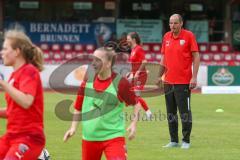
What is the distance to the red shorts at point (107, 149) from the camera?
760 cm

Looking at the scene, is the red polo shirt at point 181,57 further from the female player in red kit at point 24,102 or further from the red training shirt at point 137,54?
the female player in red kit at point 24,102

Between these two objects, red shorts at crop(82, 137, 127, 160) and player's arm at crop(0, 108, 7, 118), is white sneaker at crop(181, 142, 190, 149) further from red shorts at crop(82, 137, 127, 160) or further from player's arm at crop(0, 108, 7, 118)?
player's arm at crop(0, 108, 7, 118)

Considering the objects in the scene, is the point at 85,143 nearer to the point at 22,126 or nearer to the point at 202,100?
the point at 22,126

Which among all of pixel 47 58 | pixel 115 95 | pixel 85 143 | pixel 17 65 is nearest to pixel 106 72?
pixel 115 95

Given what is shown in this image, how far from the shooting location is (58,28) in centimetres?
3569

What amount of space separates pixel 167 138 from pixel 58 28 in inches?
892

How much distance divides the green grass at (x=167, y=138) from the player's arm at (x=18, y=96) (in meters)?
4.41

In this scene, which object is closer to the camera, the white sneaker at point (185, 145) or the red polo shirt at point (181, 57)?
the red polo shirt at point (181, 57)

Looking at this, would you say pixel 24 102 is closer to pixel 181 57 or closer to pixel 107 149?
pixel 107 149

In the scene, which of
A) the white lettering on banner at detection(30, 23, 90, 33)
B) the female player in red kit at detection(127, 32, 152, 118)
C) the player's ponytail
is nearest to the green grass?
the female player in red kit at detection(127, 32, 152, 118)

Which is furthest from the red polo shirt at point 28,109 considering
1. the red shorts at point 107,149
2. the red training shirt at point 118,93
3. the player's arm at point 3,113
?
the red training shirt at point 118,93

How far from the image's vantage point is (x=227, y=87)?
28.7 metres

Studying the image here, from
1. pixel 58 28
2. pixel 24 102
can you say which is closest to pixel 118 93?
pixel 24 102

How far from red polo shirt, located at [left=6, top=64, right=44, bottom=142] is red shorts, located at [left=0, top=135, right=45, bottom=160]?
2.8 inches
